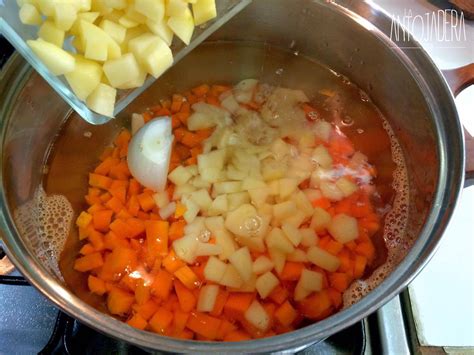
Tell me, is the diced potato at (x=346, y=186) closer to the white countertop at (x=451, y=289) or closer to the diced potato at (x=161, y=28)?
the white countertop at (x=451, y=289)

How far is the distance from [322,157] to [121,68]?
23.9 inches

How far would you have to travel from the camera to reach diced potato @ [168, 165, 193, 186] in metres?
1.16

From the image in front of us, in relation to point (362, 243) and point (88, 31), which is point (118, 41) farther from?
point (362, 243)

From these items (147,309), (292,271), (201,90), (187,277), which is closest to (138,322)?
(147,309)

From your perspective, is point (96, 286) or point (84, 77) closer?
point (84, 77)

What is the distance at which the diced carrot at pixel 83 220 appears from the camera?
1108 mm

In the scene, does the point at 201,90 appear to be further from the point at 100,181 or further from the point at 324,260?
the point at 324,260

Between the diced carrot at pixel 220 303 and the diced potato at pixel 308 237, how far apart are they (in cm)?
22

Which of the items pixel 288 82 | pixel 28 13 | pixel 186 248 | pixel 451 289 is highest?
pixel 28 13

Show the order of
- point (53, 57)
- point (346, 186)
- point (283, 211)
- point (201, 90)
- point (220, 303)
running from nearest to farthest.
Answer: point (53, 57)
point (220, 303)
point (283, 211)
point (346, 186)
point (201, 90)

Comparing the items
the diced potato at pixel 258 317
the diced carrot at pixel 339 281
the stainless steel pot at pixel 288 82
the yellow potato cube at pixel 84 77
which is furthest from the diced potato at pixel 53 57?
the diced carrot at pixel 339 281

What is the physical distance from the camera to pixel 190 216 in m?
1.11

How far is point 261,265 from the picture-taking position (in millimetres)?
1042

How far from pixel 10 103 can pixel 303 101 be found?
0.78 m
